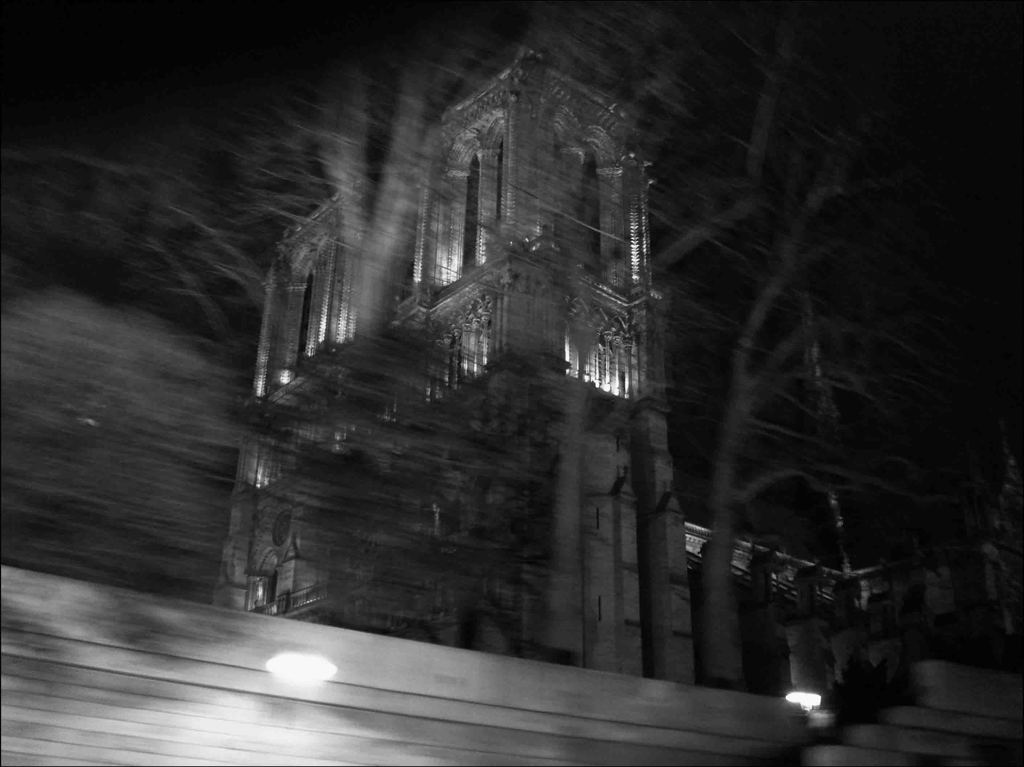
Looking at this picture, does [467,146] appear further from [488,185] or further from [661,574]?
[661,574]

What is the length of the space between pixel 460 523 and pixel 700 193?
17.1 ft

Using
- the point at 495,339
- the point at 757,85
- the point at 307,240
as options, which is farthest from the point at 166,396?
the point at 495,339

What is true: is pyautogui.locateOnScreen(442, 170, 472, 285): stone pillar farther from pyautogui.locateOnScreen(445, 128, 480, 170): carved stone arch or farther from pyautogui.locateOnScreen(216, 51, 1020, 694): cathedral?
pyautogui.locateOnScreen(445, 128, 480, 170): carved stone arch

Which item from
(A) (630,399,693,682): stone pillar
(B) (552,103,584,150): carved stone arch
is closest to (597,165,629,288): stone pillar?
(B) (552,103,584,150): carved stone arch

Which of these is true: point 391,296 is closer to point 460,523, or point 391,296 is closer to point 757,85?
point 460,523

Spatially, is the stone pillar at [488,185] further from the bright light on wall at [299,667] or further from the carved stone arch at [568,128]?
the bright light on wall at [299,667]

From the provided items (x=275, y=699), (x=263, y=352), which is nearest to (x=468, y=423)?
(x=263, y=352)

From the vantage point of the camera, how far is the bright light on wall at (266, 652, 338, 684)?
521 cm

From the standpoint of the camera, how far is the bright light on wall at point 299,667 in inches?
205

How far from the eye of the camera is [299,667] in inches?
206

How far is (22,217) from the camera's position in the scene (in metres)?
8.65

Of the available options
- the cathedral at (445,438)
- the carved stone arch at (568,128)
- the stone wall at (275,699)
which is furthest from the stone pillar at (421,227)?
the stone wall at (275,699)

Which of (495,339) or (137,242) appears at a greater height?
(495,339)

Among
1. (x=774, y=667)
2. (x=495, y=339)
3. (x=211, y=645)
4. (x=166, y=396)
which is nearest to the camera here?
(x=211, y=645)
